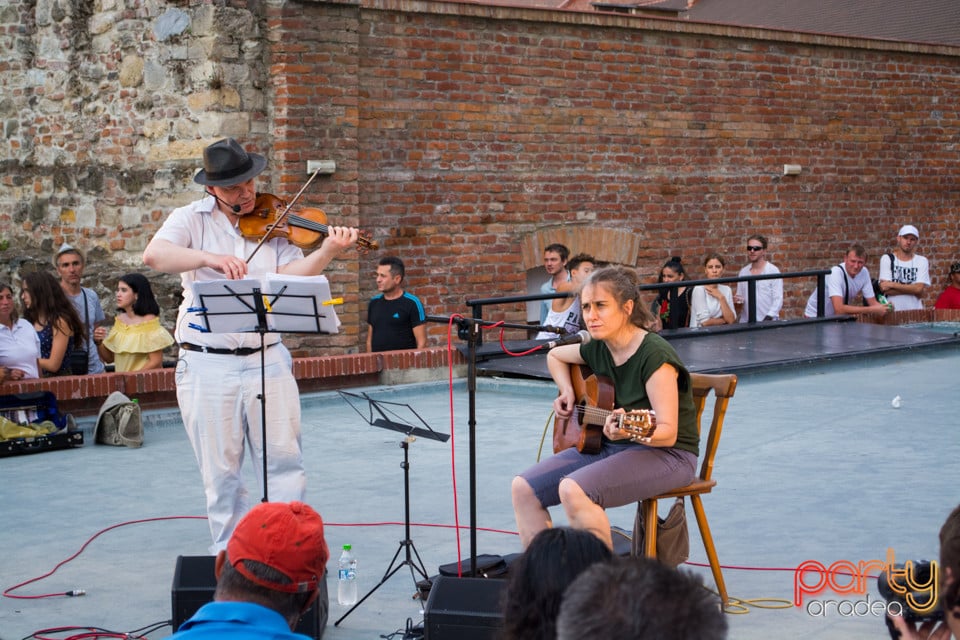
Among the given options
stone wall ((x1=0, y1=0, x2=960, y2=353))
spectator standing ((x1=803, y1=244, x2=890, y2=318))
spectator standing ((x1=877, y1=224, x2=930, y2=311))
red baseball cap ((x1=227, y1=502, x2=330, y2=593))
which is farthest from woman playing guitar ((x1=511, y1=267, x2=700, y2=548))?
spectator standing ((x1=877, y1=224, x2=930, y2=311))

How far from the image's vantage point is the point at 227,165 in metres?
5.82

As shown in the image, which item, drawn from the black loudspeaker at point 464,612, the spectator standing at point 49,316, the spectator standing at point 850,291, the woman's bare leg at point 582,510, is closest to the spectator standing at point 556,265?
the spectator standing at point 850,291

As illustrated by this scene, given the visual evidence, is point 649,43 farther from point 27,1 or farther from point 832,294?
point 27,1

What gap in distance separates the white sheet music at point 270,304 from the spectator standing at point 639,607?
334 centimetres

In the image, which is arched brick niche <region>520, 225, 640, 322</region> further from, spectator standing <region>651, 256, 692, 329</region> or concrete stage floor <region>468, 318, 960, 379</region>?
spectator standing <region>651, 256, 692, 329</region>

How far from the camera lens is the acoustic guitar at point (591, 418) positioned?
5.07 metres

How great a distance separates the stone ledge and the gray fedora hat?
13.3 ft

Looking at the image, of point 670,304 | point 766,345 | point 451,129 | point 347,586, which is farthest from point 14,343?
point 766,345

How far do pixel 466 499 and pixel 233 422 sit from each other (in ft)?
6.20

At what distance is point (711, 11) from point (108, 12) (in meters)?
16.6

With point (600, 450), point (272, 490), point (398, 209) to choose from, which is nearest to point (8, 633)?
point (272, 490)

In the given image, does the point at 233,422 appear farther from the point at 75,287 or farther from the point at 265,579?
the point at 75,287

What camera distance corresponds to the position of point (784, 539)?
6.30 metres

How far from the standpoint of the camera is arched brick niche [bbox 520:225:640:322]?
47.1ft
